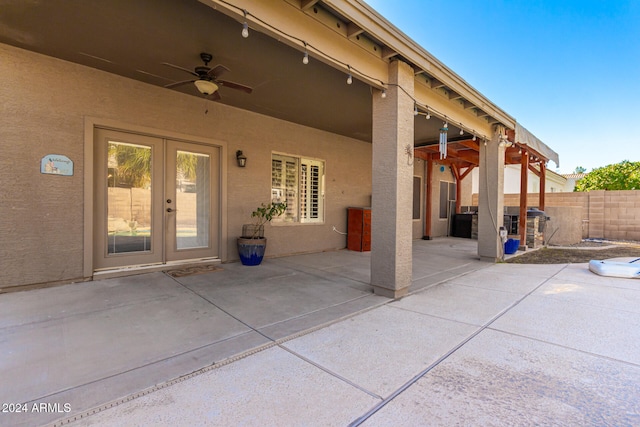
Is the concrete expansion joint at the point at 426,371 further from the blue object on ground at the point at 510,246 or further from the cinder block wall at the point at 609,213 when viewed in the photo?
the cinder block wall at the point at 609,213

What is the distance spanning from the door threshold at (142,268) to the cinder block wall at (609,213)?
38.4ft

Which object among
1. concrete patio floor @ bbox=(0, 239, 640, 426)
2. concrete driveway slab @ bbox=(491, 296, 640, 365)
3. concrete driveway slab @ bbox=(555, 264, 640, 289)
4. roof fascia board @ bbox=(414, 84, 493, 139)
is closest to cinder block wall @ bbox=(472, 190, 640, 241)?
concrete driveway slab @ bbox=(555, 264, 640, 289)

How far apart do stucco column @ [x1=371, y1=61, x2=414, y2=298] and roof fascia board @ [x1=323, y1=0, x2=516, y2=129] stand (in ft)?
0.63

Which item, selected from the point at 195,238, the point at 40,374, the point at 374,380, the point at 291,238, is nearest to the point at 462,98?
the point at 291,238

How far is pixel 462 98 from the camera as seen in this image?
5043 mm

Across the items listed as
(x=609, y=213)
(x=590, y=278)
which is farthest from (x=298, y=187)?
(x=609, y=213)

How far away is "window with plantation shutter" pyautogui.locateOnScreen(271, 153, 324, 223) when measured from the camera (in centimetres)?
636

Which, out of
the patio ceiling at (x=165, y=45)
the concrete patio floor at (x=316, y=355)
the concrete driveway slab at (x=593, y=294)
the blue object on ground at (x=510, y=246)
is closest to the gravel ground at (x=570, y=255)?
the blue object on ground at (x=510, y=246)

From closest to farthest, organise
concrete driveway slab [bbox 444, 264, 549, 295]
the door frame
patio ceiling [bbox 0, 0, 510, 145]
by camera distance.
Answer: patio ceiling [bbox 0, 0, 510, 145] < the door frame < concrete driveway slab [bbox 444, 264, 549, 295]

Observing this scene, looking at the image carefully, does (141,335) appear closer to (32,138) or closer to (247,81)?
(32,138)

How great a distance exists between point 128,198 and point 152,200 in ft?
1.08

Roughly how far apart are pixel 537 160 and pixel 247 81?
911 cm

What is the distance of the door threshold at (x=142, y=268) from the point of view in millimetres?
4217

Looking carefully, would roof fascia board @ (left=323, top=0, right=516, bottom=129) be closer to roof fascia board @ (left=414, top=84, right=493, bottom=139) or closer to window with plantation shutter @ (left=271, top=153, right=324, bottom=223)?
roof fascia board @ (left=414, top=84, right=493, bottom=139)
